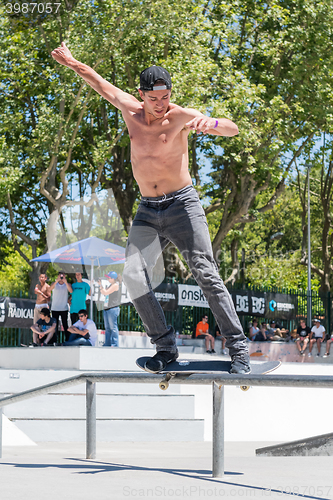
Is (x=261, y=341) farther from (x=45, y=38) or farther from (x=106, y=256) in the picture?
(x=45, y=38)

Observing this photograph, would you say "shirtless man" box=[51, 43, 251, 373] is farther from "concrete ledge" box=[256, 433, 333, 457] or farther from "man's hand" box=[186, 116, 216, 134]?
"concrete ledge" box=[256, 433, 333, 457]

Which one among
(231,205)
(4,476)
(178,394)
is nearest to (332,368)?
(178,394)

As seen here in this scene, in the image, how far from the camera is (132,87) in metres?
22.5

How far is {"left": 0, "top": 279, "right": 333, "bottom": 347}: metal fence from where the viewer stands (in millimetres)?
15312

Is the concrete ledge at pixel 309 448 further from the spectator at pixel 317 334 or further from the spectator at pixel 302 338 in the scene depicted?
the spectator at pixel 317 334

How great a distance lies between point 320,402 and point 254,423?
6.11 ft

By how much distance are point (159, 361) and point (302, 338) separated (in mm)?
15931

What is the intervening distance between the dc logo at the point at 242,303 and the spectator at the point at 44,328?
283 inches

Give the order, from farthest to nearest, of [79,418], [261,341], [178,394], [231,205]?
[231,205], [261,341], [178,394], [79,418]

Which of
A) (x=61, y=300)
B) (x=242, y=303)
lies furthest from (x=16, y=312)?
(x=242, y=303)

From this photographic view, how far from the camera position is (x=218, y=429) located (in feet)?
14.4

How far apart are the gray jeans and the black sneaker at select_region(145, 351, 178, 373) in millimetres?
44

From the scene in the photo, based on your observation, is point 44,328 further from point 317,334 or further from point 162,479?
point 162,479

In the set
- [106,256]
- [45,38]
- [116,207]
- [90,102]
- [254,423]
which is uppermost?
[45,38]
